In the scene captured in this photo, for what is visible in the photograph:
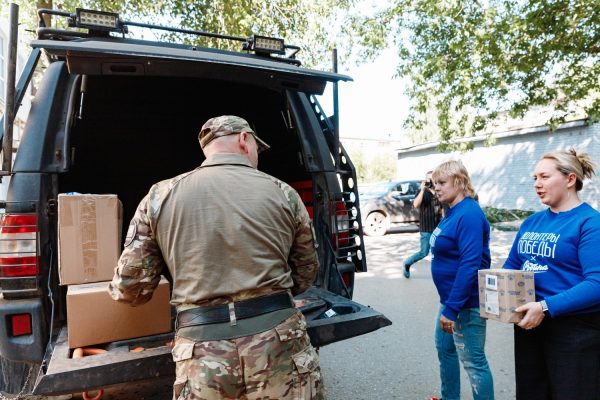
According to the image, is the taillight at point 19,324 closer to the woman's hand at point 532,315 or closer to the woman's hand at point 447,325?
the woman's hand at point 447,325

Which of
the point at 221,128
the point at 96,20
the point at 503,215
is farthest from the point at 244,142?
the point at 503,215

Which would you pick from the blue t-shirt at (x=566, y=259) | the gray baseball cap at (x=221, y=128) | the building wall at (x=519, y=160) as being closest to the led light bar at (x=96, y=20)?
the gray baseball cap at (x=221, y=128)

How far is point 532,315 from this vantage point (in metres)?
1.98

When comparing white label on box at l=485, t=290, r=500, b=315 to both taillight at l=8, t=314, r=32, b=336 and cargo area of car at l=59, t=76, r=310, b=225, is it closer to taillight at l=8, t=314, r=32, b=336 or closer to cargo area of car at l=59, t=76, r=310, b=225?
cargo area of car at l=59, t=76, r=310, b=225

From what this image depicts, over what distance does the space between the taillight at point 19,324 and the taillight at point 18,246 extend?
206mm

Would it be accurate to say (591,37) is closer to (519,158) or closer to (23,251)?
(23,251)

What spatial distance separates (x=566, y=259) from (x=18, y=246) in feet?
8.64

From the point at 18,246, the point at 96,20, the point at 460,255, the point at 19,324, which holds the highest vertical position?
the point at 96,20

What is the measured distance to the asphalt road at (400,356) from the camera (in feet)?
11.0

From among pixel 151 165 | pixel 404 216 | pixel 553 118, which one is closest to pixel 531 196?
pixel 404 216

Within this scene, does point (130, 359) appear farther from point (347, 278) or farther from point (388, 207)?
point (388, 207)

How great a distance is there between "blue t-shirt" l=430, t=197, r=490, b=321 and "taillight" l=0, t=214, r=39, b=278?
2213 mm

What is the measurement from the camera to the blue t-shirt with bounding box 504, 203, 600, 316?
75.0 inches

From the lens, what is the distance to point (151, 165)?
4941 mm
